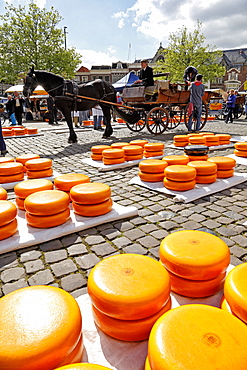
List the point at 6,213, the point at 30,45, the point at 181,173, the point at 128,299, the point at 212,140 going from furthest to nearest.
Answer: the point at 30,45
the point at 212,140
the point at 181,173
the point at 6,213
the point at 128,299

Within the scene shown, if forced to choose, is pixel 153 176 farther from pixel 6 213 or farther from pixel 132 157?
pixel 6 213

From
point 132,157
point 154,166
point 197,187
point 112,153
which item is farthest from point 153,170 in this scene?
point 132,157

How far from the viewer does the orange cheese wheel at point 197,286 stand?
1.78m

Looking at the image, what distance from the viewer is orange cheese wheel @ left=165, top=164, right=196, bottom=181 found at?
13.3 feet

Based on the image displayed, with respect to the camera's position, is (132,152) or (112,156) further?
(132,152)

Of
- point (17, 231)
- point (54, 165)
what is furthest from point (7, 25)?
point (17, 231)

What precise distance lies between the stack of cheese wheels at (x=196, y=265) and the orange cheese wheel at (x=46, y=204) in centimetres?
154

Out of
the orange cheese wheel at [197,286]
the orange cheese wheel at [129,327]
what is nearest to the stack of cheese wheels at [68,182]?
the orange cheese wheel at [197,286]

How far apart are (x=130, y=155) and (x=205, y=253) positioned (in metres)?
4.68

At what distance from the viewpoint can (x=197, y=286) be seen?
1780 millimetres

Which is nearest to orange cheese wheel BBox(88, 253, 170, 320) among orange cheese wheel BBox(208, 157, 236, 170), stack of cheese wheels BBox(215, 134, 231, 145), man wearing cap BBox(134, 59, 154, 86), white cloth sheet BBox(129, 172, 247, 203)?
white cloth sheet BBox(129, 172, 247, 203)

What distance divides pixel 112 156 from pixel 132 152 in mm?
608

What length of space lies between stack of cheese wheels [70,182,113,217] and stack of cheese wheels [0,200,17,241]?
30.8 inches

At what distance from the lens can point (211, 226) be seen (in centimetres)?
317
